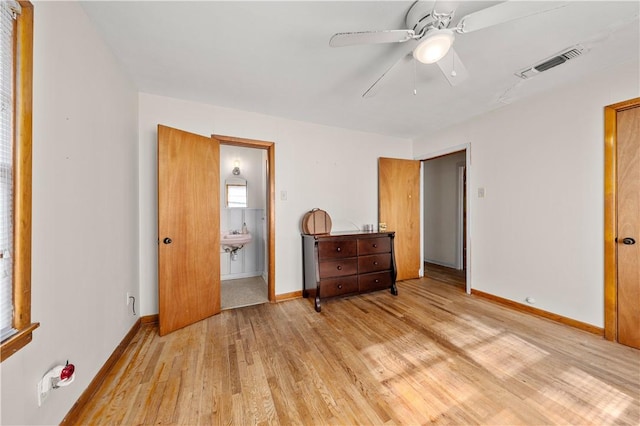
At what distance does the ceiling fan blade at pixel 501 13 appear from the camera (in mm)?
1053

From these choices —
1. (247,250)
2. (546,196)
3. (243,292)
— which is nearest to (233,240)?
(247,250)

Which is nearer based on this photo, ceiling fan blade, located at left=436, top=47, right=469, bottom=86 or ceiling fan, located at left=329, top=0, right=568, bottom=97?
ceiling fan, located at left=329, top=0, right=568, bottom=97

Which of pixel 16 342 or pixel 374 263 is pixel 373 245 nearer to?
pixel 374 263

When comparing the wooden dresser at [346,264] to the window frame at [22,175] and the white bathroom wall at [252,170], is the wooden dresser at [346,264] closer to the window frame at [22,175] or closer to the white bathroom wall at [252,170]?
the white bathroom wall at [252,170]

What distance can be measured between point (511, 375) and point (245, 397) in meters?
1.75

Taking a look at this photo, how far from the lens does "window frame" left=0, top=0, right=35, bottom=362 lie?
89 centimetres

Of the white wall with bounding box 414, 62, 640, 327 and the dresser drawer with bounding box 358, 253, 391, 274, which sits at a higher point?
the white wall with bounding box 414, 62, 640, 327

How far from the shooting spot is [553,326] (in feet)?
7.25

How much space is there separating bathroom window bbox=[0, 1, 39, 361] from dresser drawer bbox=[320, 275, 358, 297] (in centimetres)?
219

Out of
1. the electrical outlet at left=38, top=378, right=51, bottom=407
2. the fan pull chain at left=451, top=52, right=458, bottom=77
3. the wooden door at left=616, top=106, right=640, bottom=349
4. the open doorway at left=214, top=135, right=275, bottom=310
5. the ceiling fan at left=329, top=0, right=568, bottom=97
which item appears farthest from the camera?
the open doorway at left=214, top=135, right=275, bottom=310

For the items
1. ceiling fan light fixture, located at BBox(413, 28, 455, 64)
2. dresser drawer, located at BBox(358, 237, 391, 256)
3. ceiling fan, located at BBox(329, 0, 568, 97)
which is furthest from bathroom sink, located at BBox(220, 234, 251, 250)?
ceiling fan light fixture, located at BBox(413, 28, 455, 64)

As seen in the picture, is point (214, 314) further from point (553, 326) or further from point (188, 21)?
point (553, 326)

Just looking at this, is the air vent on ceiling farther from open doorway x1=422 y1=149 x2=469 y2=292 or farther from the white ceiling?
open doorway x1=422 y1=149 x2=469 y2=292

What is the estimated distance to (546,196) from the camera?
2.40m
